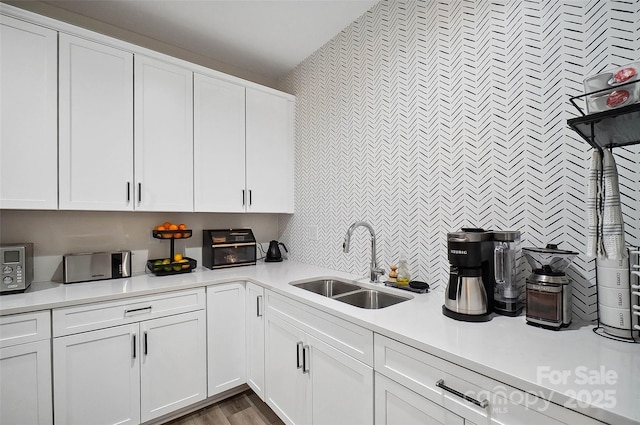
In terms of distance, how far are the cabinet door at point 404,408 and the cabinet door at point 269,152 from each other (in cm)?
178

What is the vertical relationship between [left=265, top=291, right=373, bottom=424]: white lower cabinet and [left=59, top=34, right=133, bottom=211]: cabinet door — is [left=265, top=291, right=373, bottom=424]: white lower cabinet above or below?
below

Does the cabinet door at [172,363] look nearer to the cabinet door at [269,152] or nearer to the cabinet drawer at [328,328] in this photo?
the cabinet drawer at [328,328]

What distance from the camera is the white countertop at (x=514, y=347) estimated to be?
700 mm

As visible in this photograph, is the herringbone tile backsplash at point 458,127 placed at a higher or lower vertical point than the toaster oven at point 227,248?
higher

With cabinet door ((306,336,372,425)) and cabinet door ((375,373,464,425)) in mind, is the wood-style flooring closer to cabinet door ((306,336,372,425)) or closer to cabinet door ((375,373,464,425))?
cabinet door ((306,336,372,425))

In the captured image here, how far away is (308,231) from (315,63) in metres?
1.46

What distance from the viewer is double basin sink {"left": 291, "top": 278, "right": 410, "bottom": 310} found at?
1.72m

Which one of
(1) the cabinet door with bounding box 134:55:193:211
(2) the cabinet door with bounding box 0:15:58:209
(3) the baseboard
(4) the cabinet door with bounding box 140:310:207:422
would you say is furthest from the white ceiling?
(3) the baseboard

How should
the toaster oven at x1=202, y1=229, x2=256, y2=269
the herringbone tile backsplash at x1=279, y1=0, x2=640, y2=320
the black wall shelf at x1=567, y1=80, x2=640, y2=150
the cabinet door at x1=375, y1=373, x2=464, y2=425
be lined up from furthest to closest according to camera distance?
the toaster oven at x1=202, y1=229, x2=256, y2=269 < the herringbone tile backsplash at x1=279, y1=0, x2=640, y2=320 < the cabinet door at x1=375, y1=373, x2=464, y2=425 < the black wall shelf at x1=567, y1=80, x2=640, y2=150

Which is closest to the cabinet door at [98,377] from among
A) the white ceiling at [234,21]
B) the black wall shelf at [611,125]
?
the white ceiling at [234,21]

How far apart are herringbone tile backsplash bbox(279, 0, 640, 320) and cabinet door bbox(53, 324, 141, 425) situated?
Result: 1.44 meters

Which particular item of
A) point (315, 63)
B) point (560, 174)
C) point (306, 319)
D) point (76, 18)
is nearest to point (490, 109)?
point (560, 174)

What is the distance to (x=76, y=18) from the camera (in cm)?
207

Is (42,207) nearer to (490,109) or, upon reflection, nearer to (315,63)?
(315,63)
